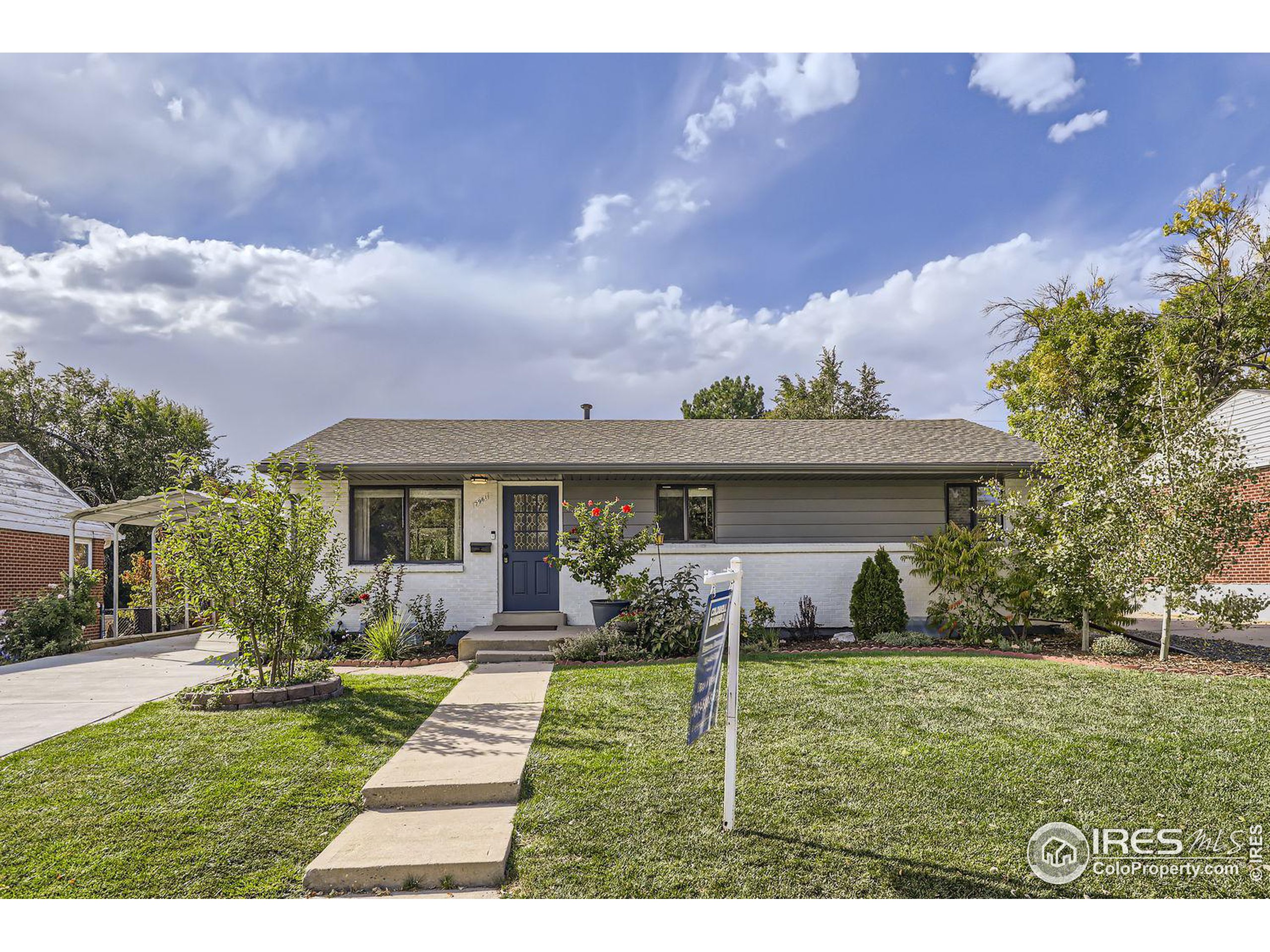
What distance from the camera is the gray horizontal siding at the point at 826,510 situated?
10914mm

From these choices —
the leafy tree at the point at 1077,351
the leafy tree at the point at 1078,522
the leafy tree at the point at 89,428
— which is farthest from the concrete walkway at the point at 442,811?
the leafy tree at the point at 89,428

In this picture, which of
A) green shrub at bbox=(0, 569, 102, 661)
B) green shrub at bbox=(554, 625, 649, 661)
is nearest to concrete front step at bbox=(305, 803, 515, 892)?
green shrub at bbox=(554, 625, 649, 661)

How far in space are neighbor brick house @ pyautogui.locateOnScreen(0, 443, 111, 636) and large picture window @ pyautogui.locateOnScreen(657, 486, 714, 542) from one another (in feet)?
37.2

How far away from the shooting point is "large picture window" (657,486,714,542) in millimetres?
10789

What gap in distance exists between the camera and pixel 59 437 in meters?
26.2

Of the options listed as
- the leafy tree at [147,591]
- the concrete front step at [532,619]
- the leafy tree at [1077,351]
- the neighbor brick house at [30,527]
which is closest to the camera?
the concrete front step at [532,619]

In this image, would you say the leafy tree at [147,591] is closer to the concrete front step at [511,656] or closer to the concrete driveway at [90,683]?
the concrete driveway at [90,683]

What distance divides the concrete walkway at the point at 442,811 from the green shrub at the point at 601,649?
2.24 meters

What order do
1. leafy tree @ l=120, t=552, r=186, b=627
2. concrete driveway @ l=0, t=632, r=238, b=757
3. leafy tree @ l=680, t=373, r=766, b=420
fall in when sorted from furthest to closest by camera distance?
leafy tree @ l=680, t=373, r=766, b=420, leafy tree @ l=120, t=552, r=186, b=627, concrete driveway @ l=0, t=632, r=238, b=757

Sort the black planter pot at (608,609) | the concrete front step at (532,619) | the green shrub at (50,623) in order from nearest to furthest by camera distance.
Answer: the black planter pot at (608,609), the concrete front step at (532,619), the green shrub at (50,623)

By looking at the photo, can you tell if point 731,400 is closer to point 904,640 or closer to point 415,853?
point 904,640

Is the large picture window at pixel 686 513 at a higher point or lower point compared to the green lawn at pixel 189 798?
higher

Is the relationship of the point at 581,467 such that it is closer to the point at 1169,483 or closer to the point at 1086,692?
the point at 1086,692

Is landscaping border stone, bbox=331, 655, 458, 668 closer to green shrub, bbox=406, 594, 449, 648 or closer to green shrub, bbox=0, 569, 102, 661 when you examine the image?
green shrub, bbox=406, 594, 449, 648
